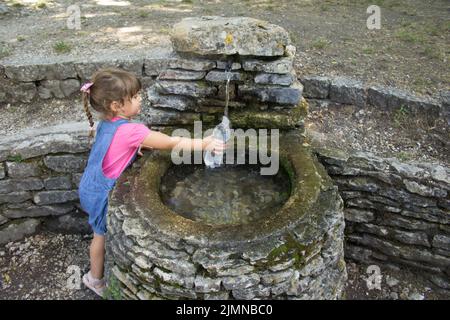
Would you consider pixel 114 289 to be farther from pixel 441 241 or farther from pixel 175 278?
pixel 441 241

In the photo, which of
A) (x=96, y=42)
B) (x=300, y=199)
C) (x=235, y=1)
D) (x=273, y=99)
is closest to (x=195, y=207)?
(x=300, y=199)

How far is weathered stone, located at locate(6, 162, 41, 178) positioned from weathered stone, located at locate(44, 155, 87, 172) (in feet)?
0.37

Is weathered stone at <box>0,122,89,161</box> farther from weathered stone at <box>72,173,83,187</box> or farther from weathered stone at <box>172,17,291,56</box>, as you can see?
weathered stone at <box>172,17,291,56</box>

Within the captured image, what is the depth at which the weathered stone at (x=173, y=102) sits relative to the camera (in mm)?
3303

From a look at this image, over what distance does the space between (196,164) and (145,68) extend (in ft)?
5.58

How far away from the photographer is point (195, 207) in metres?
2.94

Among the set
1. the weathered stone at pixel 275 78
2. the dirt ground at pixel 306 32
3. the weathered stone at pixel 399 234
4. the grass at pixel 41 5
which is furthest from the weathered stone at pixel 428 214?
the grass at pixel 41 5

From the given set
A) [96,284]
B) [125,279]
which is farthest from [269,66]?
[96,284]

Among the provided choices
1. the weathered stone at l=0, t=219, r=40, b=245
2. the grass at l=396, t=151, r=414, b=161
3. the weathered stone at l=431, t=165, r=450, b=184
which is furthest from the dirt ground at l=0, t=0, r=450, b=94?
the weathered stone at l=0, t=219, r=40, b=245

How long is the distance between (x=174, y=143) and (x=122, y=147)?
0.35m

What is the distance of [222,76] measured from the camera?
3.19 metres

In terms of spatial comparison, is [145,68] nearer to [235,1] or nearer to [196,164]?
[196,164]

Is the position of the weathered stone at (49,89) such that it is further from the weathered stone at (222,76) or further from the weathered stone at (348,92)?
the weathered stone at (348,92)
